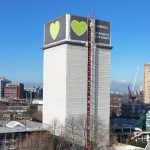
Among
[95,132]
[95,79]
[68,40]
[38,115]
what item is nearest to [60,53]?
[68,40]

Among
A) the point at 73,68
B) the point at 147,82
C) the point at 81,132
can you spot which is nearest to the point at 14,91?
the point at 147,82

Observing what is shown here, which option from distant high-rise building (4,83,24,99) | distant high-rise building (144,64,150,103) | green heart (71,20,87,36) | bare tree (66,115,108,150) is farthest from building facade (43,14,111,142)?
distant high-rise building (4,83,24,99)

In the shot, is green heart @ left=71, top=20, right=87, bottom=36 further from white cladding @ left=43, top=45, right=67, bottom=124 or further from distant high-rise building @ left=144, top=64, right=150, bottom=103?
distant high-rise building @ left=144, top=64, right=150, bottom=103

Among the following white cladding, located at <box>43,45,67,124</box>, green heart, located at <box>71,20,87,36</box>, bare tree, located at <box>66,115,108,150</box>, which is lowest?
bare tree, located at <box>66,115,108,150</box>

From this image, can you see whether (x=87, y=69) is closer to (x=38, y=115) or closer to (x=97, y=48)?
(x=97, y=48)

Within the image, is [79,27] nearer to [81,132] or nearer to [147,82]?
[81,132]

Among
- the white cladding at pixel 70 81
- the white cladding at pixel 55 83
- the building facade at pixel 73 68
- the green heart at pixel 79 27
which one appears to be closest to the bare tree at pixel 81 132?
the building facade at pixel 73 68

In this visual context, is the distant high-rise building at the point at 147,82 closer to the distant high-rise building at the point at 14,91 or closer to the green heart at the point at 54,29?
the distant high-rise building at the point at 14,91
